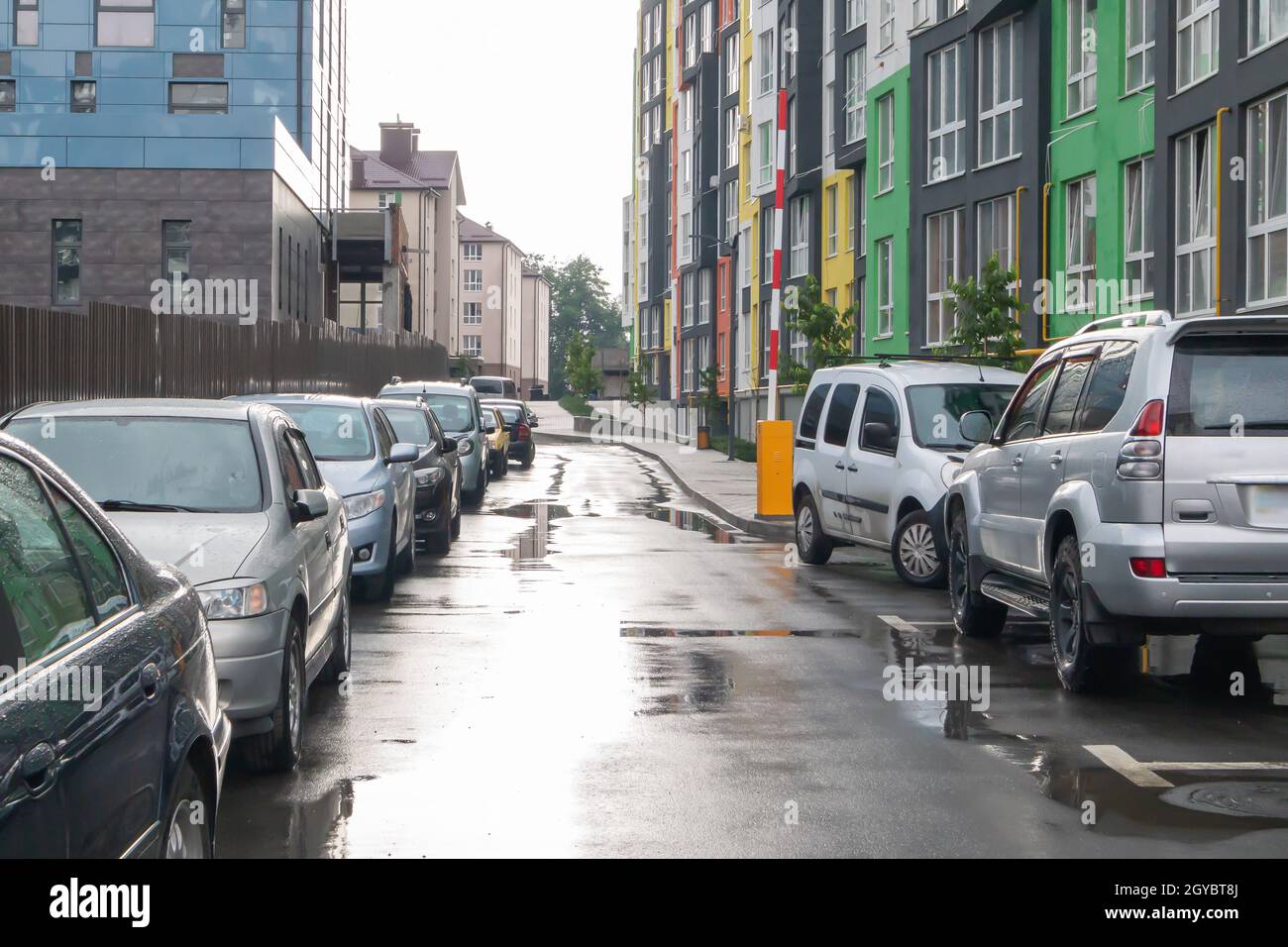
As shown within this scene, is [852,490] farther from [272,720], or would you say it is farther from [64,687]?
Result: [64,687]

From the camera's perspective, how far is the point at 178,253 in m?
40.7

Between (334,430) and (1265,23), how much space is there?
13.1 meters

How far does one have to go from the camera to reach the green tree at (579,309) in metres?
172

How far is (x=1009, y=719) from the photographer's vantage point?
8.09 metres

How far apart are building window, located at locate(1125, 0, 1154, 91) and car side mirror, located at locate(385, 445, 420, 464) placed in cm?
1499

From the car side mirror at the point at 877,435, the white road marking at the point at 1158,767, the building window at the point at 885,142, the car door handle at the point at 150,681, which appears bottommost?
the white road marking at the point at 1158,767

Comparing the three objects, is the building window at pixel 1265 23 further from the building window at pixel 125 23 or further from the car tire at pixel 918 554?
the building window at pixel 125 23

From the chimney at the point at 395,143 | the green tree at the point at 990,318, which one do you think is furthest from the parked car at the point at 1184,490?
the chimney at the point at 395,143

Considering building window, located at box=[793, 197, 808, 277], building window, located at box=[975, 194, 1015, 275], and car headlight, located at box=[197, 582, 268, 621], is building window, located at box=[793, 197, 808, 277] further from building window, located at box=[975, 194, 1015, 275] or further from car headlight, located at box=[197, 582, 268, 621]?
car headlight, located at box=[197, 582, 268, 621]

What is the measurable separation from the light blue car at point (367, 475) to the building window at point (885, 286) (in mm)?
22991

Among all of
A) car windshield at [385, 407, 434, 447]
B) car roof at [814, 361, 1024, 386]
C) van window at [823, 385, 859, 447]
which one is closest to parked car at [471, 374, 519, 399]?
car windshield at [385, 407, 434, 447]

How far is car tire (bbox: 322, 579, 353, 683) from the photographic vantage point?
905 centimetres

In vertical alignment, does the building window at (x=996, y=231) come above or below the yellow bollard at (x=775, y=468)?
above
